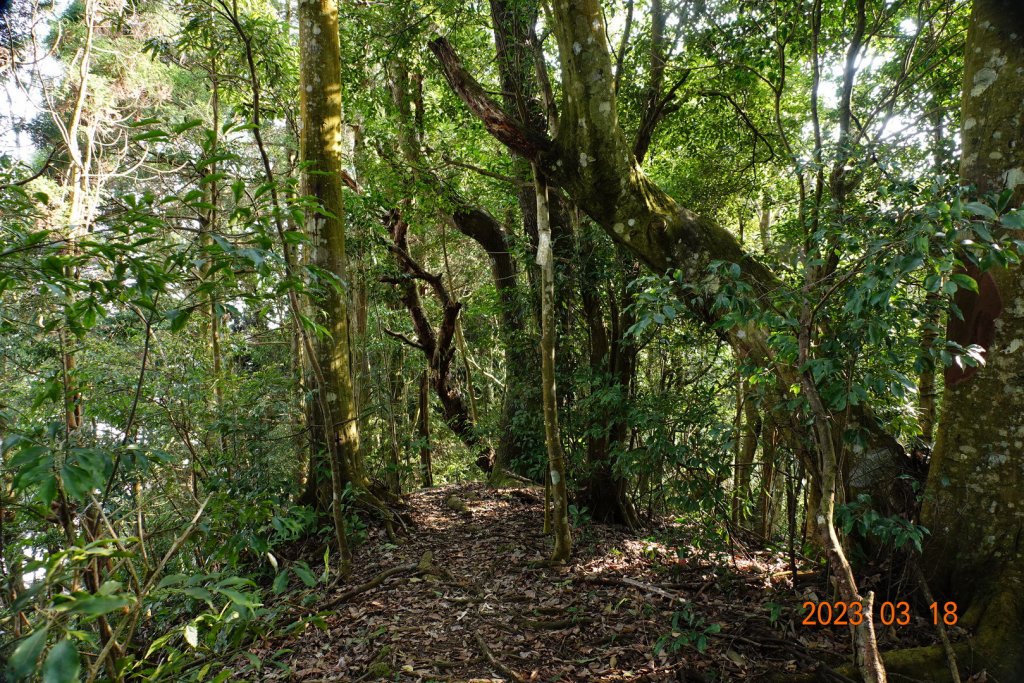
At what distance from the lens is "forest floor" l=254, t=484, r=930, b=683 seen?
3420 millimetres

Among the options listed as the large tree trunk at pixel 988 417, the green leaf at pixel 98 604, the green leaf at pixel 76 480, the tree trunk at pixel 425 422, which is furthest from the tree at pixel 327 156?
the tree trunk at pixel 425 422

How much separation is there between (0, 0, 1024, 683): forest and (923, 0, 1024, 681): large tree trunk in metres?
0.02

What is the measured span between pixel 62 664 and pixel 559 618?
3.72 m

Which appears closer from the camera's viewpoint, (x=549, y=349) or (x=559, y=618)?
(x=559, y=618)

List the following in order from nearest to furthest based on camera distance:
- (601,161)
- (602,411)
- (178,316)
Result: (178,316) < (601,161) < (602,411)

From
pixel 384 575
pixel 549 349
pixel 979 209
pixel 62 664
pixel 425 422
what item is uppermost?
pixel 979 209

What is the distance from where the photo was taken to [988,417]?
10.8 ft

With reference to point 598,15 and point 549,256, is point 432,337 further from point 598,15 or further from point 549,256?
point 598,15

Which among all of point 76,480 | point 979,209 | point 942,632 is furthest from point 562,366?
point 76,480

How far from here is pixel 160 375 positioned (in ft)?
18.0

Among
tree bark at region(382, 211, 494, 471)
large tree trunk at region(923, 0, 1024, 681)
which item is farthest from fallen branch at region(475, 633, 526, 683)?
tree bark at region(382, 211, 494, 471)

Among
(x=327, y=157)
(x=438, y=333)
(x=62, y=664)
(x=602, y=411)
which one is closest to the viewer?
(x=62, y=664)

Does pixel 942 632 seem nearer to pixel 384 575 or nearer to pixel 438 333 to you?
pixel 384 575

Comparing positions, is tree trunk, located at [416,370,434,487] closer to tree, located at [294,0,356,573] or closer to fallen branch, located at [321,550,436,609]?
tree, located at [294,0,356,573]
